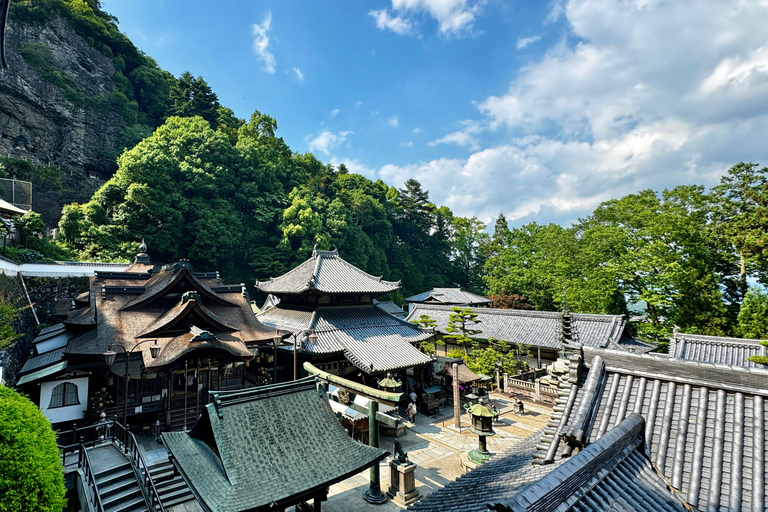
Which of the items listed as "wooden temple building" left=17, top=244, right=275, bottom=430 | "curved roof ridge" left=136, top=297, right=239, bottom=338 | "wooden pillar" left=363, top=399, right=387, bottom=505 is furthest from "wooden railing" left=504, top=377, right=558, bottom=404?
"curved roof ridge" left=136, top=297, right=239, bottom=338

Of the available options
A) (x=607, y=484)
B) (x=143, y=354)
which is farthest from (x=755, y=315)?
(x=143, y=354)

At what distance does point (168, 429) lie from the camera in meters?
13.5

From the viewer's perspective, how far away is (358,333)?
19.1m

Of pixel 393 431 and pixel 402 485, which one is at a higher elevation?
pixel 402 485

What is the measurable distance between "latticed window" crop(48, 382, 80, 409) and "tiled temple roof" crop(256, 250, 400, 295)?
9.83 meters

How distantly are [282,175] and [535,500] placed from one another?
49177 millimetres

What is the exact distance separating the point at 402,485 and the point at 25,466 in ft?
28.4

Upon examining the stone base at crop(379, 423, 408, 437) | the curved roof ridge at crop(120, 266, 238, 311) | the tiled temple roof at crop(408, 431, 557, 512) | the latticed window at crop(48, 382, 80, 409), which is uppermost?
the curved roof ridge at crop(120, 266, 238, 311)

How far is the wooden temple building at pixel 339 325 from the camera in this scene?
674 inches

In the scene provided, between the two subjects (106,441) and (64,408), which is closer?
(106,441)

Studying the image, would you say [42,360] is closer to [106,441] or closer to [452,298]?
[106,441]

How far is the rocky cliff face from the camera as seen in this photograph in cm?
3250

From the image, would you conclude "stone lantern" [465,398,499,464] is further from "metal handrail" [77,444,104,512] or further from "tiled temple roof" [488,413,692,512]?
"metal handrail" [77,444,104,512]

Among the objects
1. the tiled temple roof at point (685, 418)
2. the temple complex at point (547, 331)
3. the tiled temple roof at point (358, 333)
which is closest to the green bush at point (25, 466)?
the tiled temple roof at point (685, 418)
